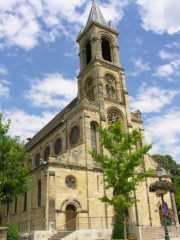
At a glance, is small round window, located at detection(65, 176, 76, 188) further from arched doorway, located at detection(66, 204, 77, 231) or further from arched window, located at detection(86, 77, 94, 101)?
arched window, located at detection(86, 77, 94, 101)

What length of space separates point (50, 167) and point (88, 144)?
16.9 feet

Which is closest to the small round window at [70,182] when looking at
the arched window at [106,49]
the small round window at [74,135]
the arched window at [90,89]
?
the small round window at [74,135]

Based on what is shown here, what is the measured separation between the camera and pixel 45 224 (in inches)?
→ 893

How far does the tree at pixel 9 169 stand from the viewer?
18859 millimetres

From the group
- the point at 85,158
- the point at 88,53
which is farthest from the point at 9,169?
the point at 88,53

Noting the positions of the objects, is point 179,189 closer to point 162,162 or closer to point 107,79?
point 162,162

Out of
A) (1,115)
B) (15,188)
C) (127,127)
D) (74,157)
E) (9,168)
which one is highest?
(127,127)

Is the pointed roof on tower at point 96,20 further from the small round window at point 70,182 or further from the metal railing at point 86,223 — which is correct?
the metal railing at point 86,223

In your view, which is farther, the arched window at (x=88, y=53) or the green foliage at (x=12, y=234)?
the arched window at (x=88, y=53)

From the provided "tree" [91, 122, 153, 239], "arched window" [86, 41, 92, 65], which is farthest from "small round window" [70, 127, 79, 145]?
"arched window" [86, 41, 92, 65]

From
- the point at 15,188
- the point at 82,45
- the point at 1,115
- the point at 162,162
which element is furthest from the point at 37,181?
the point at 162,162

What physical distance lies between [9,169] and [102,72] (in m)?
18.6

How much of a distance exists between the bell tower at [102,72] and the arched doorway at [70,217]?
9870mm

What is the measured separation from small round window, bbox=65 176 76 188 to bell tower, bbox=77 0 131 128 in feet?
24.9
